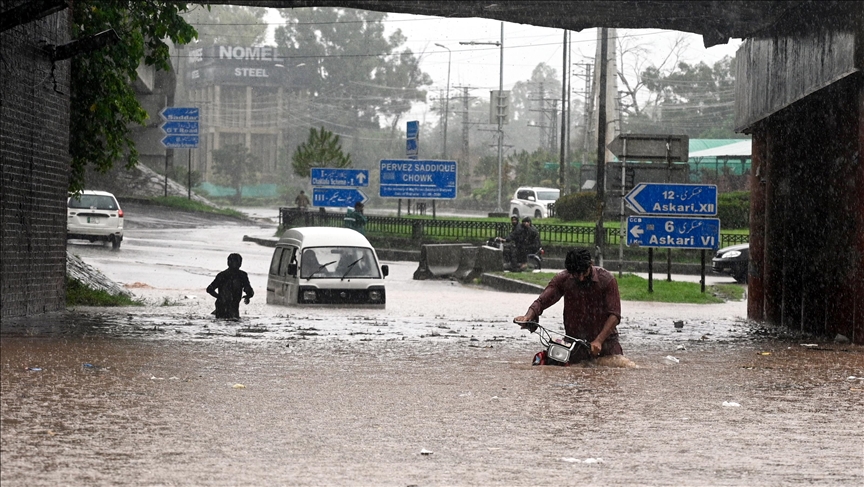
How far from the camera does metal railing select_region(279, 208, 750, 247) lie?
39.4 metres

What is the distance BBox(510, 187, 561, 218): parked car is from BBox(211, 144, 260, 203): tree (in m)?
37.2

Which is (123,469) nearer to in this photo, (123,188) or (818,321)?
(818,321)

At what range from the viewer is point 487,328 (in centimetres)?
1811

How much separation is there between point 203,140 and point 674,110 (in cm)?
4011

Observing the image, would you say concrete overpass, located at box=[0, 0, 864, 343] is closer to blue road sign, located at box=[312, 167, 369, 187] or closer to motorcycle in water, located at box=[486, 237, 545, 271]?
motorcycle in water, located at box=[486, 237, 545, 271]

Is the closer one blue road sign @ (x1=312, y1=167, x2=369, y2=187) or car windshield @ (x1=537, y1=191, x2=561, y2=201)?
blue road sign @ (x1=312, y1=167, x2=369, y2=187)

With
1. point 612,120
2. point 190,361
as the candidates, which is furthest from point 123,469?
point 612,120

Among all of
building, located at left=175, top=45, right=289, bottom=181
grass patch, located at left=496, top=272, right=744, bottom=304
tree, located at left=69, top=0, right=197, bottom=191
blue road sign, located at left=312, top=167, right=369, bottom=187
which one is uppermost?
building, located at left=175, top=45, right=289, bottom=181

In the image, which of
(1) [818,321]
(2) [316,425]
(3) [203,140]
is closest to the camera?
(2) [316,425]

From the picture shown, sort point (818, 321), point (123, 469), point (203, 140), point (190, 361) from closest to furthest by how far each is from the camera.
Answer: point (123, 469) < point (190, 361) < point (818, 321) < point (203, 140)

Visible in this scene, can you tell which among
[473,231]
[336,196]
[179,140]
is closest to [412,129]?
[336,196]

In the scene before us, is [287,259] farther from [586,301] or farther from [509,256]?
[509,256]

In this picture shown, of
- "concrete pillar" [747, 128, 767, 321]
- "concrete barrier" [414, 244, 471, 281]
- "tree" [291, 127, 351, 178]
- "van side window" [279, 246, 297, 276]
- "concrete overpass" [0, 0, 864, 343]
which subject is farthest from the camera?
"tree" [291, 127, 351, 178]

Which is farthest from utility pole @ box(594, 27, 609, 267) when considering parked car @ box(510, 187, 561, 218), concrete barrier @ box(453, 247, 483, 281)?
parked car @ box(510, 187, 561, 218)
